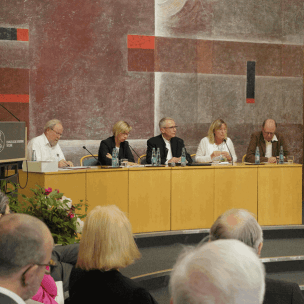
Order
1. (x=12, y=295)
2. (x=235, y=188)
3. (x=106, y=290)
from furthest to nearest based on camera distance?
(x=235, y=188), (x=106, y=290), (x=12, y=295)

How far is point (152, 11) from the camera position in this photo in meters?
7.01

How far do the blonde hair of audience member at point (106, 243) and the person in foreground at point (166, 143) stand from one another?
12.9ft

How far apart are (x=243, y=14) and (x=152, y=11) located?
159 centimetres

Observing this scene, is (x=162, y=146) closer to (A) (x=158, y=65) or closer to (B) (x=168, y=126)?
(B) (x=168, y=126)

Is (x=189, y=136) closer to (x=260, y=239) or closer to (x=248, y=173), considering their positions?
(x=248, y=173)

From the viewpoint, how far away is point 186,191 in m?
5.05

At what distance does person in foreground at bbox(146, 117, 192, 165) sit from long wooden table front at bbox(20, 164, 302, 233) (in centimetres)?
70

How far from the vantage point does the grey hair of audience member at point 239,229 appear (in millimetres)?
1606

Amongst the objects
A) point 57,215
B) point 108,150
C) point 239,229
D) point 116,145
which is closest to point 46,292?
point 239,229

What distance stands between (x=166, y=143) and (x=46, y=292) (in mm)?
4142

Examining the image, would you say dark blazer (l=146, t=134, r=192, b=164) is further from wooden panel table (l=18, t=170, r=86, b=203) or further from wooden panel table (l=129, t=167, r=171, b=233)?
wooden panel table (l=18, t=170, r=86, b=203)

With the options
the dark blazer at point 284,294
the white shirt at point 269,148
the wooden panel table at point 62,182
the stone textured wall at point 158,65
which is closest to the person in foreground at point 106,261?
the dark blazer at point 284,294

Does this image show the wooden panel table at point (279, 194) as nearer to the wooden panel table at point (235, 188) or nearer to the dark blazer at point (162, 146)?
the wooden panel table at point (235, 188)

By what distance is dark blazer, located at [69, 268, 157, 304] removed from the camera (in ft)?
5.07
